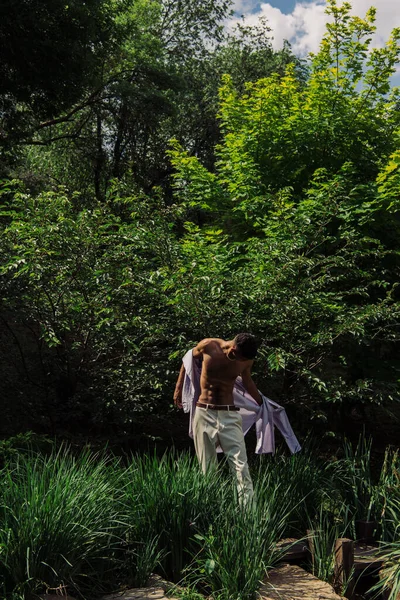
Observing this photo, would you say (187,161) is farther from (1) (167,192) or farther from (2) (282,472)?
(1) (167,192)

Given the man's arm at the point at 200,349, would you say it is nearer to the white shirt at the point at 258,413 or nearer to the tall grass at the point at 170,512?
the white shirt at the point at 258,413

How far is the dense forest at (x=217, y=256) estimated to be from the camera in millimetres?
7965

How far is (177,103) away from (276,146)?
41.0ft

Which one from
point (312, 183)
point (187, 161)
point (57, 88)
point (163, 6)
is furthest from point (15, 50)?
point (163, 6)

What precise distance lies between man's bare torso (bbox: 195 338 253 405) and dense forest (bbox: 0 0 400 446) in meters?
1.07

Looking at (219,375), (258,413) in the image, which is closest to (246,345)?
(219,375)

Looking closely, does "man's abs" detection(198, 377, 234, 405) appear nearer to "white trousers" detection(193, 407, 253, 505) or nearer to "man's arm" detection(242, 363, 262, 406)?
"white trousers" detection(193, 407, 253, 505)

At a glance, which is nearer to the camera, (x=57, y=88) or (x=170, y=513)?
(x=170, y=513)

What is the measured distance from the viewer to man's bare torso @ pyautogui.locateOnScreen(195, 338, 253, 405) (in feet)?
20.7

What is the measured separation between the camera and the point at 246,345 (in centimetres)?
596

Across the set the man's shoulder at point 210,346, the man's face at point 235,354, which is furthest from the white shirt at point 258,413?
the man's face at point 235,354

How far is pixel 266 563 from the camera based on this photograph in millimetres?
4977

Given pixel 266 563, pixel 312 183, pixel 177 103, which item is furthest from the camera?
pixel 177 103

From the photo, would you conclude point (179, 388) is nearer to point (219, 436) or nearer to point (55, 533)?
point (219, 436)
